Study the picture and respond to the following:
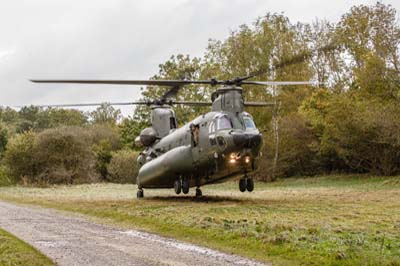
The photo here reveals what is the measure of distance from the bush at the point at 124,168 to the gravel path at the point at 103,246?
127 feet

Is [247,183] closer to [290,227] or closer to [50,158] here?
[290,227]

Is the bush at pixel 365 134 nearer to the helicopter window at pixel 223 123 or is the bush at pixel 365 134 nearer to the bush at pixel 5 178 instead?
the helicopter window at pixel 223 123

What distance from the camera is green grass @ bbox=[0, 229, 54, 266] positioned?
32.6ft

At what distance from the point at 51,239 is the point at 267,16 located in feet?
139

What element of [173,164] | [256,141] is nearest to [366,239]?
[256,141]

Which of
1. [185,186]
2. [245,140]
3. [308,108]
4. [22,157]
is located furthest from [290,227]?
[22,157]

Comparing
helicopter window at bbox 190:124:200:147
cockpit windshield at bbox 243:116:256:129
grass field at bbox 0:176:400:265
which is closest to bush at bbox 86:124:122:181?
helicopter window at bbox 190:124:200:147

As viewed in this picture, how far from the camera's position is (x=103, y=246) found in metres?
12.0

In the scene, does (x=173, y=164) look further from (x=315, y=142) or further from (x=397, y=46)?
(x=397, y=46)

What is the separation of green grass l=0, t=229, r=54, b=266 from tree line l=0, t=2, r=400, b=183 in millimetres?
27302

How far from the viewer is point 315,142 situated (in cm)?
4278

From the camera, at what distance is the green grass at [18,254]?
32.6 ft

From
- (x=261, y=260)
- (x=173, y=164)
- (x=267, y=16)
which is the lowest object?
(x=261, y=260)

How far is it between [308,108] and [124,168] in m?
21.4
